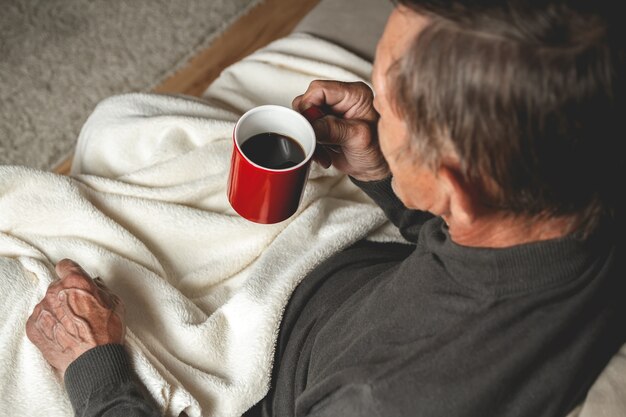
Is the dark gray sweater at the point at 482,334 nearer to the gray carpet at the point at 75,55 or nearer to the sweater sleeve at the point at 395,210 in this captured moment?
the sweater sleeve at the point at 395,210

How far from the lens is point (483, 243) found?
30.3 inches

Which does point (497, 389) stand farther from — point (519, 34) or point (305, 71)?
point (305, 71)

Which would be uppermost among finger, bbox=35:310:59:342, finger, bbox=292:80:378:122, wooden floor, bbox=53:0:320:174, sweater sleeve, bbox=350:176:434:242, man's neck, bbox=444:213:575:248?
man's neck, bbox=444:213:575:248

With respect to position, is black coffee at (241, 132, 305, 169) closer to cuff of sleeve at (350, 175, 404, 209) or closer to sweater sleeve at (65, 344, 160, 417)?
cuff of sleeve at (350, 175, 404, 209)

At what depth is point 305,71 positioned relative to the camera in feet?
4.47

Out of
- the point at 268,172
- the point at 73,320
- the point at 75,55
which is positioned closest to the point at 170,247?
the point at 73,320

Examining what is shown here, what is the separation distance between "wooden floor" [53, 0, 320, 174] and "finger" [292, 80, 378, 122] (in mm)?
923

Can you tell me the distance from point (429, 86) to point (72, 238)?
69cm

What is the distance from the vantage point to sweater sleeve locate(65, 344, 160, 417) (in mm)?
917

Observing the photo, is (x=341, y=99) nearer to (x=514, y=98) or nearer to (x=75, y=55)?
(x=514, y=98)

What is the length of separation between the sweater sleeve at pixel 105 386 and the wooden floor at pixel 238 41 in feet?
3.53

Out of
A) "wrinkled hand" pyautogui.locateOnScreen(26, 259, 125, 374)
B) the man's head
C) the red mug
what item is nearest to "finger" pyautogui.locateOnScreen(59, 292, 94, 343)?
"wrinkled hand" pyautogui.locateOnScreen(26, 259, 125, 374)

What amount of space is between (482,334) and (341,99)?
0.46 m

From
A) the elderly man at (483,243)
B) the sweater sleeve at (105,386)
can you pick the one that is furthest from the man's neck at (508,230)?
the sweater sleeve at (105,386)
